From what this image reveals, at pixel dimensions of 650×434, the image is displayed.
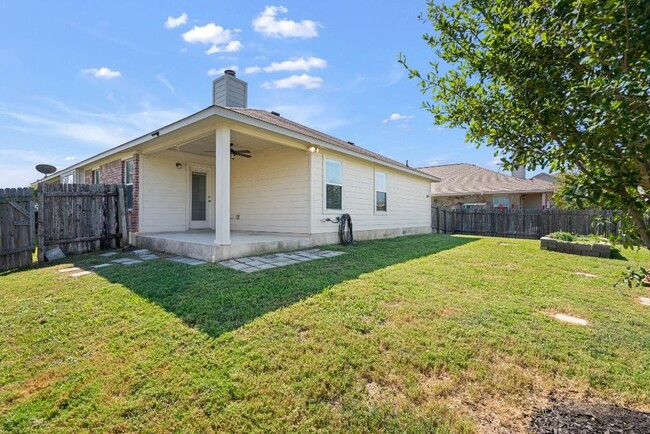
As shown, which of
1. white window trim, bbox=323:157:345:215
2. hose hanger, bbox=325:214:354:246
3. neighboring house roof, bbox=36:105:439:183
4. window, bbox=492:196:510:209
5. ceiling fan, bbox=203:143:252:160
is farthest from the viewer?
window, bbox=492:196:510:209

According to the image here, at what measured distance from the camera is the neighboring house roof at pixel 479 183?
57.5ft

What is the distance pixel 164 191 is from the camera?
9039 mm

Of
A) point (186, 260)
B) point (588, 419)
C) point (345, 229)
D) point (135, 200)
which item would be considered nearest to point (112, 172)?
point (135, 200)

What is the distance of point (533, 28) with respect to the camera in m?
1.57

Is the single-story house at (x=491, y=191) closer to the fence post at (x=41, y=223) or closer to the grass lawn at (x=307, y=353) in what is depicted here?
the grass lawn at (x=307, y=353)

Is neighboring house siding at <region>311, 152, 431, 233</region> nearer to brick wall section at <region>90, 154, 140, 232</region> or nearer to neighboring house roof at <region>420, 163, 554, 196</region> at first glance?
brick wall section at <region>90, 154, 140, 232</region>

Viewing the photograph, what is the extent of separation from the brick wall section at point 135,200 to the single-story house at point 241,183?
3cm

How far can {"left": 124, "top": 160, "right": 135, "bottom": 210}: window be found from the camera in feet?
28.7

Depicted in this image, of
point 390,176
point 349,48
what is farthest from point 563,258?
point 349,48

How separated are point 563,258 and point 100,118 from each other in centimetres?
1693

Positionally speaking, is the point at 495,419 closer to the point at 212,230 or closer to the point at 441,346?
the point at 441,346

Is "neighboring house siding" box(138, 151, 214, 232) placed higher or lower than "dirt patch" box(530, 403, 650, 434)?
higher

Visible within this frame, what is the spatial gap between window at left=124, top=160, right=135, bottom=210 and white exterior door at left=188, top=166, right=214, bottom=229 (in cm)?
153

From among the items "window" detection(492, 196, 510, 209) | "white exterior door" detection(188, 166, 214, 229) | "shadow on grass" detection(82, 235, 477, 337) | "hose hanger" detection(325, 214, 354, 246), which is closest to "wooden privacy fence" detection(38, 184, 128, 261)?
"shadow on grass" detection(82, 235, 477, 337)
